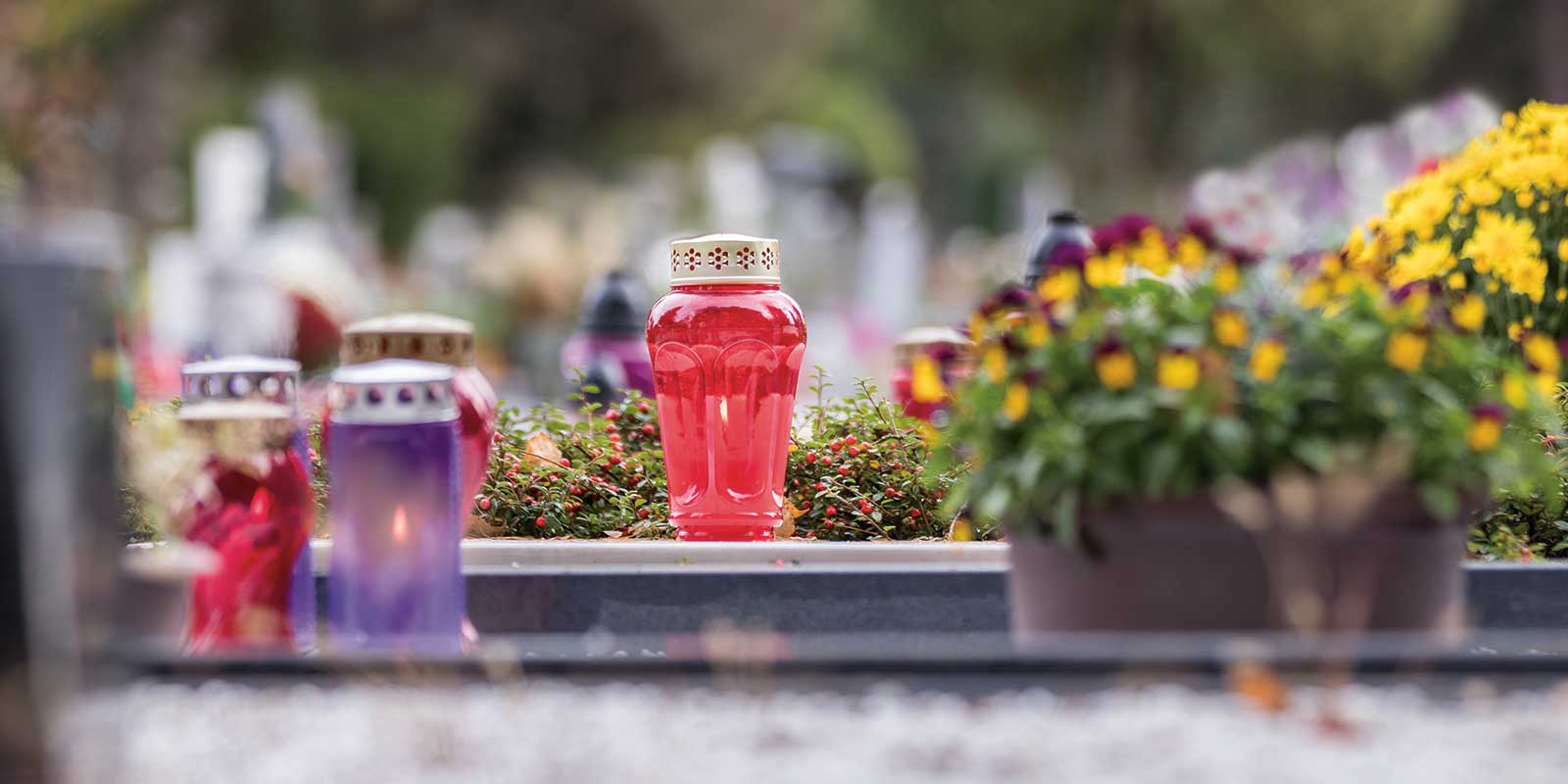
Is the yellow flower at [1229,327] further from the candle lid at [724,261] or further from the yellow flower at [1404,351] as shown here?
the candle lid at [724,261]

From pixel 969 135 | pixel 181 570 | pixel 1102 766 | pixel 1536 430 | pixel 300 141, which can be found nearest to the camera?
pixel 1102 766

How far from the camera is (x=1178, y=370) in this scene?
5.72ft

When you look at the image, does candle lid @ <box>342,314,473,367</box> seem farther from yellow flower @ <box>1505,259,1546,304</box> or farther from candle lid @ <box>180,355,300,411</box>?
yellow flower @ <box>1505,259,1546,304</box>

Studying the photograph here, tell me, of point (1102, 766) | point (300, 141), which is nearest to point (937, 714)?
point (1102, 766)

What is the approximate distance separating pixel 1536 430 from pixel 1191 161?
13009 millimetres

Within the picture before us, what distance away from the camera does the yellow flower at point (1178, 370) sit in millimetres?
1743

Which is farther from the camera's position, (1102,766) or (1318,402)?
(1318,402)

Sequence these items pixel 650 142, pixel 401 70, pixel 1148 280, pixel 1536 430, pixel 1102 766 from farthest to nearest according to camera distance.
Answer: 1. pixel 650 142
2. pixel 401 70
3. pixel 1536 430
4. pixel 1148 280
5. pixel 1102 766

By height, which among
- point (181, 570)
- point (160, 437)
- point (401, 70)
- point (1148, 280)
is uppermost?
point (401, 70)

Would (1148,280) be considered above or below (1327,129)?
below

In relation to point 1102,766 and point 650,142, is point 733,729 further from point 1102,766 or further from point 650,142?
point 650,142

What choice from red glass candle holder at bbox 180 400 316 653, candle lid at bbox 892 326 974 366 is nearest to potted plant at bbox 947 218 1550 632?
red glass candle holder at bbox 180 400 316 653

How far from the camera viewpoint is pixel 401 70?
20.0m

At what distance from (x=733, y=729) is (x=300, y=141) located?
16.7 m
